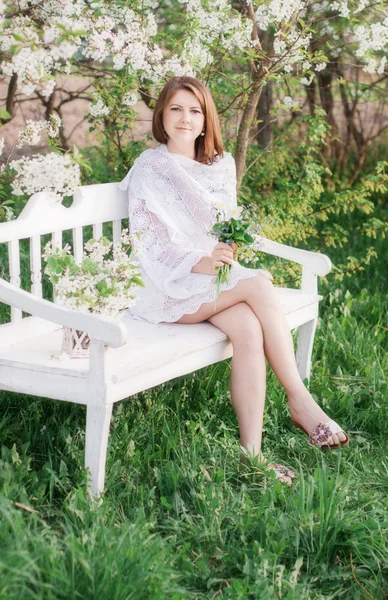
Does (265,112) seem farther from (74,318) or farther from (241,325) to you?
(74,318)

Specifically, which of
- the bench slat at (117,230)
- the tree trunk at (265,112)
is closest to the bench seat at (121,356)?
the bench slat at (117,230)

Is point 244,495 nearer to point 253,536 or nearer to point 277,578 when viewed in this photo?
point 253,536

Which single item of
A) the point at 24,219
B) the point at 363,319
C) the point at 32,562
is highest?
the point at 24,219

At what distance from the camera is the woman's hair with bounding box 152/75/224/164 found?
11.7ft

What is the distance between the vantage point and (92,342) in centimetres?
259

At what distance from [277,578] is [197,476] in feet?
2.07

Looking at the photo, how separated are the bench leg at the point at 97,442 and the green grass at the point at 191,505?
0.17ft

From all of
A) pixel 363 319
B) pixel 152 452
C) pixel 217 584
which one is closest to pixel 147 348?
pixel 152 452

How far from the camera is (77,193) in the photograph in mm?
3422

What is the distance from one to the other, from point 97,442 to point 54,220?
96 centimetres

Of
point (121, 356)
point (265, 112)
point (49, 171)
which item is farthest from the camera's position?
point (265, 112)

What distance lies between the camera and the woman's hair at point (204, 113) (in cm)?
357

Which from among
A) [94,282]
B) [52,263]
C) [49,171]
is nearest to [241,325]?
[94,282]

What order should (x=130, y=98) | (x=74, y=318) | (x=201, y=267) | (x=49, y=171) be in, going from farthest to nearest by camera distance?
(x=130, y=98)
(x=201, y=267)
(x=49, y=171)
(x=74, y=318)
